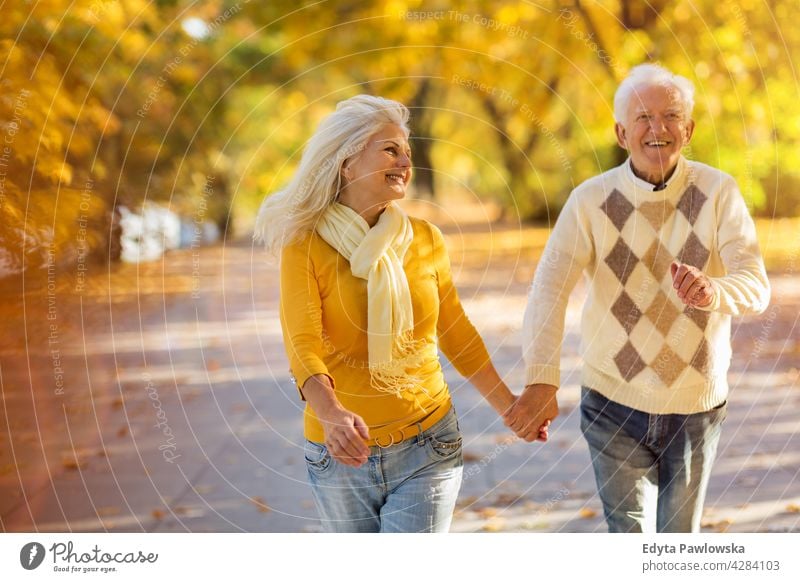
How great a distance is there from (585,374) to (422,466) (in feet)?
2.05

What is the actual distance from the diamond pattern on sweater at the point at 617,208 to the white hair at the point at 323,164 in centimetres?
61

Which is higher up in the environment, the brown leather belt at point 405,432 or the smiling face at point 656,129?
the smiling face at point 656,129

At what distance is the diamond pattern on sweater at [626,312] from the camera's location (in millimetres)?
2660

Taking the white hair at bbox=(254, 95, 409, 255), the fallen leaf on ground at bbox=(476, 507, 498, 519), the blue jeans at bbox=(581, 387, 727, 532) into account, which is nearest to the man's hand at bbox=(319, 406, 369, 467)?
the white hair at bbox=(254, 95, 409, 255)

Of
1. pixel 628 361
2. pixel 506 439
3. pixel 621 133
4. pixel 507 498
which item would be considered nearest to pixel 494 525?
pixel 507 498

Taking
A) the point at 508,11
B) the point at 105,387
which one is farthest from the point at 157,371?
the point at 508,11

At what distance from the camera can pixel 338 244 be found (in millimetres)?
2412

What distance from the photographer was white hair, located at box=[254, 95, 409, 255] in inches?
94.6

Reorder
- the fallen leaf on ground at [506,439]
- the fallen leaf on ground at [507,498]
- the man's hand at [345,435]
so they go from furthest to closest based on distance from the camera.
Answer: the fallen leaf on ground at [506,439] < the fallen leaf on ground at [507,498] < the man's hand at [345,435]

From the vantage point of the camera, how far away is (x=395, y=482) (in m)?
2.40

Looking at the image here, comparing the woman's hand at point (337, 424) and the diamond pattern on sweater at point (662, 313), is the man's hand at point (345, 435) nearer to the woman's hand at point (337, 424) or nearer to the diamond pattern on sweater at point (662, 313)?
the woman's hand at point (337, 424)

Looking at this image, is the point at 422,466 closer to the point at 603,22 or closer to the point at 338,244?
the point at 338,244

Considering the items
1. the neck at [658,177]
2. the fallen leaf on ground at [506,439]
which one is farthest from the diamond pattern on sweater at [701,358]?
the fallen leaf on ground at [506,439]

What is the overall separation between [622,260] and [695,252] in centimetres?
19
